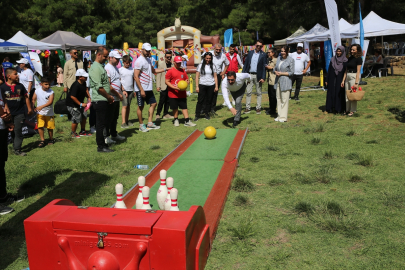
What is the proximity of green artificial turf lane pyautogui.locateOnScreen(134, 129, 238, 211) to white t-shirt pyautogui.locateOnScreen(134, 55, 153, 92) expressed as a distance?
2.04 meters

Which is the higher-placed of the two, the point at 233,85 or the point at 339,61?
the point at 339,61

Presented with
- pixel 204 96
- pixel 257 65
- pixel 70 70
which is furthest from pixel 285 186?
pixel 70 70

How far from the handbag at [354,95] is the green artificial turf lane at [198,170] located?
3.60 meters

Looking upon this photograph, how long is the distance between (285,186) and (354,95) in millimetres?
5424

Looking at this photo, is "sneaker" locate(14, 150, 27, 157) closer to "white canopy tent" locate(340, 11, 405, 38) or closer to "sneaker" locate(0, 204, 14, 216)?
"sneaker" locate(0, 204, 14, 216)

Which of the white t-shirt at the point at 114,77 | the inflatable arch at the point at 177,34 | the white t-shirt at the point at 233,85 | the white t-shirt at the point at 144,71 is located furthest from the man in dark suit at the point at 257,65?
the inflatable arch at the point at 177,34

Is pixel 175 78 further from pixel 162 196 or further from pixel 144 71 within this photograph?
pixel 162 196

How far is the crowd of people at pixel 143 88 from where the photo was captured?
719cm

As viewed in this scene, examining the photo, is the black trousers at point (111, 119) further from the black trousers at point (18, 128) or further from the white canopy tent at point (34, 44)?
the white canopy tent at point (34, 44)

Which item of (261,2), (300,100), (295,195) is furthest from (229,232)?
(261,2)

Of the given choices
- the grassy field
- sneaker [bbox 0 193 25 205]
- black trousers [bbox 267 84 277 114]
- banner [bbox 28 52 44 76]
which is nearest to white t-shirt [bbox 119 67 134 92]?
the grassy field

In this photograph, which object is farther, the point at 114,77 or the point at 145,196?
the point at 114,77

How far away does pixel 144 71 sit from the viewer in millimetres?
8930

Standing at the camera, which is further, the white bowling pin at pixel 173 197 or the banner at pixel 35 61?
the banner at pixel 35 61
